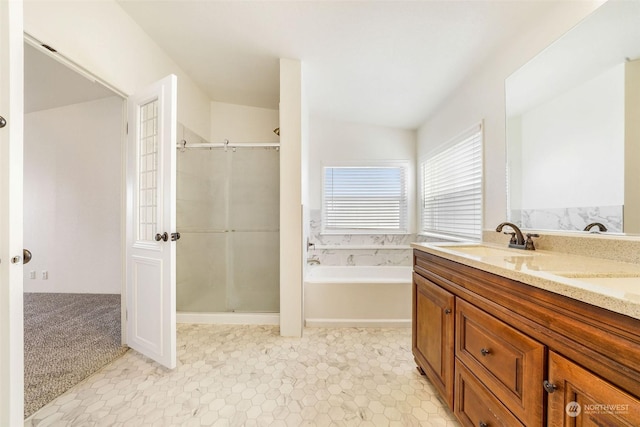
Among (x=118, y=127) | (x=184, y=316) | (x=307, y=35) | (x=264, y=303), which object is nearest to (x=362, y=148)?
(x=307, y=35)

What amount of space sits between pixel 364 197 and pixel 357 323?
5.77ft

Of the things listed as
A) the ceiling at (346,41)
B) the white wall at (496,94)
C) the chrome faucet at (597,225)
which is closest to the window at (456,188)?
the white wall at (496,94)

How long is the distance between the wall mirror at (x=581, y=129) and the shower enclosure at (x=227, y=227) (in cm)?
208

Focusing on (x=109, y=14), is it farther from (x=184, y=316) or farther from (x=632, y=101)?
(x=632, y=101)

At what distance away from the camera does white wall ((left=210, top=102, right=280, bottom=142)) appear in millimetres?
3533

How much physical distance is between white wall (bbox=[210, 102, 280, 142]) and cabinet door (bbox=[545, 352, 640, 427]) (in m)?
3.47

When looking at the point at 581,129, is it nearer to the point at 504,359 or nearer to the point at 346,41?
the point at 504,359

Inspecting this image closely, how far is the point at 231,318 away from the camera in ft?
8.43

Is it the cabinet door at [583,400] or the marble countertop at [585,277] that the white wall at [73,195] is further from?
the cabinet door at [583,400]

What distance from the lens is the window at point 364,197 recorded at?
3539 mm

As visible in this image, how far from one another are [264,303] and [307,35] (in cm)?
251

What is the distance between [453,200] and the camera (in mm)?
2590

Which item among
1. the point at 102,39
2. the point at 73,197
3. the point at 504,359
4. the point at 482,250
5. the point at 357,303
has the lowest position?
the point at 357,303

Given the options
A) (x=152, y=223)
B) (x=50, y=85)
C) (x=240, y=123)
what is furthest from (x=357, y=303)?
(x=50, y=85)
